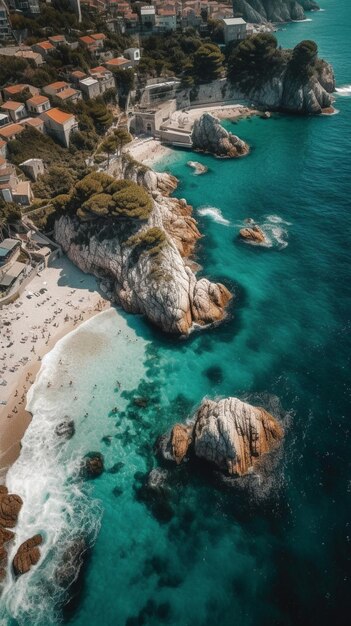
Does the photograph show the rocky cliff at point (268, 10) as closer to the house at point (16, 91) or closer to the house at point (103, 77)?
the house at point (103, 77)

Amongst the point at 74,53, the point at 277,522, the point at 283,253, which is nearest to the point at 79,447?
the point at 277,522

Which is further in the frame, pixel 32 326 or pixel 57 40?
pixel 57 40

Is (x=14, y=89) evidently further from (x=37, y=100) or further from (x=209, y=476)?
(x=209, y=476)

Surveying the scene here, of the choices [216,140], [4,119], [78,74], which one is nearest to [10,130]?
[4,119]

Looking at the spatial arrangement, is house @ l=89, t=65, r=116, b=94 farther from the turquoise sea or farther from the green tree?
the turquoise sea

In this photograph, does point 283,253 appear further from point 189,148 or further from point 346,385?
point 189,148

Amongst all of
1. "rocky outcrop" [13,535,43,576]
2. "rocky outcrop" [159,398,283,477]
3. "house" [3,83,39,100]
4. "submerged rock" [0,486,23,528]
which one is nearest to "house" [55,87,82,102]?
"house" [3,83,39,100]
